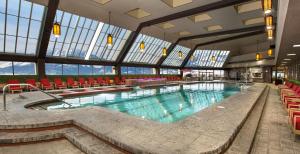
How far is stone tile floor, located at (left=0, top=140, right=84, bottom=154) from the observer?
2711 millimetres

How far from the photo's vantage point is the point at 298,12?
345cm

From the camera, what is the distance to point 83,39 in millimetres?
12773

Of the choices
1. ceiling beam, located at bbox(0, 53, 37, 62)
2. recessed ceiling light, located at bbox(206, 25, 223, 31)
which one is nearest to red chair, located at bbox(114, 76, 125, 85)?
ceiling beam, located at bbox(0, 53, 37, 62)

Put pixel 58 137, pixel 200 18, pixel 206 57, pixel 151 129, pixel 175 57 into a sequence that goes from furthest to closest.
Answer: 1. pixel 206 57
2. pixel 175 57
3. pixel 200 18
4. pixel 58 137
5. pixel 151 129

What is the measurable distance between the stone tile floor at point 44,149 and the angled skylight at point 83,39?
9162 millimetres

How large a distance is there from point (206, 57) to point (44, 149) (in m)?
27.2

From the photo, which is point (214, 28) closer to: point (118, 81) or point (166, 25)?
point (166, 25)

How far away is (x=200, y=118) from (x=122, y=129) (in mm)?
1781

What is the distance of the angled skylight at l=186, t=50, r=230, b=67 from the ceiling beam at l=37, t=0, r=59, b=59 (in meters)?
20.2

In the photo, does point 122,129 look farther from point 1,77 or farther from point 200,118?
point 1,77

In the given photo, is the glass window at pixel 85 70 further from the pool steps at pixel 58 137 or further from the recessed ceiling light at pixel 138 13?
the pool steps at pixel 58 137

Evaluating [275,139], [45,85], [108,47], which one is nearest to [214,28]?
[108,47]

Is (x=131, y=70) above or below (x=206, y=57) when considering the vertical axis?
below

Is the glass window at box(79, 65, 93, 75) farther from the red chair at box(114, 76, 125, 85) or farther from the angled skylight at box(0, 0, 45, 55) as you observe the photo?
the angled skylight at box(0, 0, 45, 55)
